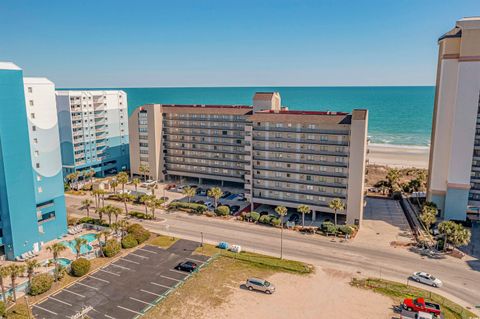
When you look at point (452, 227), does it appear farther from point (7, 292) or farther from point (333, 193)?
point (7, 292)

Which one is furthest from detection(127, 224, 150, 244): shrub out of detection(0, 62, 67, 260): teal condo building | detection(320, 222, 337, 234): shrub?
detection(320, 222, 337, 234): shrub

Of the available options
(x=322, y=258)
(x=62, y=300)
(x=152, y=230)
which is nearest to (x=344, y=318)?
(x=322, y=258)

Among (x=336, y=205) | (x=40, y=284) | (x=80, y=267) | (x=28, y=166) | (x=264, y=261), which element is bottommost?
(x=264, y=261)

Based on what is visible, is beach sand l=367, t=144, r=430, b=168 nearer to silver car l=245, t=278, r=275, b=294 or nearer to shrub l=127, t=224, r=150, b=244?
shrub l=127, t=224, r=150, b=244

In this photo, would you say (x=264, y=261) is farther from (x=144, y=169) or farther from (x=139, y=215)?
(x=144, y=169)

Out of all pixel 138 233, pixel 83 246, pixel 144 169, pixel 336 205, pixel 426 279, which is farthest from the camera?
pixel 144 169

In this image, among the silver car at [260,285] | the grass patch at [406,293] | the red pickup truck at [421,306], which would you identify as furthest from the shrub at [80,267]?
the red pickup truck at [421,306]

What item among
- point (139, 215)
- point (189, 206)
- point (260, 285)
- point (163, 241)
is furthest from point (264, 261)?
point (139, 215)

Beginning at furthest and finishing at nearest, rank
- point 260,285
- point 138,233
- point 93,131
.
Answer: point 93,131, point 138,233, point 260,285
